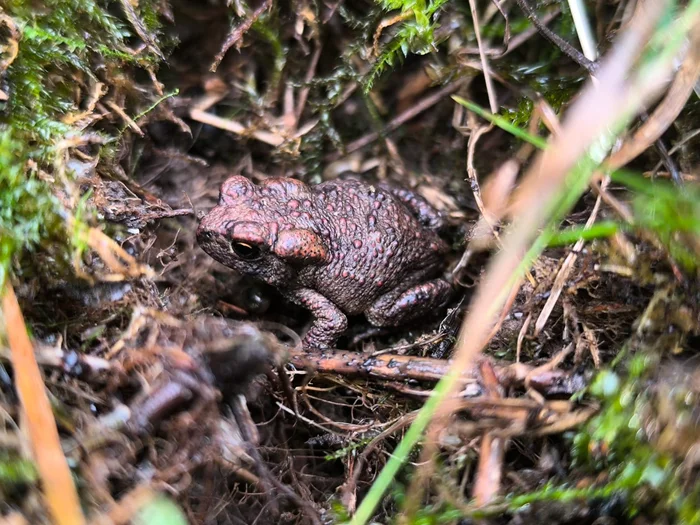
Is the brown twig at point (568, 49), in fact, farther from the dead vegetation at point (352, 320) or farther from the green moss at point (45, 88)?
the green moss at point (45, 88)

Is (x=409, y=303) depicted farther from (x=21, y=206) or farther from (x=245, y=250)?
(x=21, y=206)

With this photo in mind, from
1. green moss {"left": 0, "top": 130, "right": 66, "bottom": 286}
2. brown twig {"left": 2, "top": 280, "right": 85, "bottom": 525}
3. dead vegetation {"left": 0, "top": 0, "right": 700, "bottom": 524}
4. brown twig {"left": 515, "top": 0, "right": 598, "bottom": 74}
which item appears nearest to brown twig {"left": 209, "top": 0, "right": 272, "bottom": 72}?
dead vegetation {"left": 0, "top": 0, "right": 700, "bottom": 524}

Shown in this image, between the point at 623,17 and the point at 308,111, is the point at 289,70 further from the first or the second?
the point at 623,17

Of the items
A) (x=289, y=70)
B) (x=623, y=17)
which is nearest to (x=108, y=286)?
(x=289, y=70)

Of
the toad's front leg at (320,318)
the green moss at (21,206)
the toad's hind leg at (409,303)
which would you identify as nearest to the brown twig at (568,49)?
the toad's hind leg at (409,303)

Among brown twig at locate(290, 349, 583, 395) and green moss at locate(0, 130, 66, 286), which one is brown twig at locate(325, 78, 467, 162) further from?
green moss at locate(0, 130, 66, 286)

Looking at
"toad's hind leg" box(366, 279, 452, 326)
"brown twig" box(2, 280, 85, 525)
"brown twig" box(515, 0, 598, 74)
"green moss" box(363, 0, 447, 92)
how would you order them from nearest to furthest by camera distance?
1. "brown twig" box(2, 280, 85, 525)
2. "brown twig" box(515, 0, 598, 74)
3. "green moss" box(363, 0, 447, 92)
4. "toad's hind leg" box(366, 279, 452, 326)

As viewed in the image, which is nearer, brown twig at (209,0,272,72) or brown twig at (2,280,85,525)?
brown twig at (2,280,85,525)
